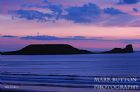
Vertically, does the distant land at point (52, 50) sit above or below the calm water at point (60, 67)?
above

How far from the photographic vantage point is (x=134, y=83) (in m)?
6.21

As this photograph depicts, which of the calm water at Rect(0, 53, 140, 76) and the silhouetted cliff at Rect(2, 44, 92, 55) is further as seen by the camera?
the calm water at Rect(0, 53, 140, 76)

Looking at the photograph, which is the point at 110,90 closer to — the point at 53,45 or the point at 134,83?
the point at 134,83

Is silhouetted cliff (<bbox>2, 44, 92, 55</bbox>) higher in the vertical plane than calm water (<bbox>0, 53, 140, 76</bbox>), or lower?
higher

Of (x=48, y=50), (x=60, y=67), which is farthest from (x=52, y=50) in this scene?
(x=60, y=67)

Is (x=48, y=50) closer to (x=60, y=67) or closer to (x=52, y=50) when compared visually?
(x=52, y=50)

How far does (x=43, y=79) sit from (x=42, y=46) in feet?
2.79

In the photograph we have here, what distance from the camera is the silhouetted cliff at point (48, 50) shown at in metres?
6.61

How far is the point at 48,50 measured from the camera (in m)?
6.84

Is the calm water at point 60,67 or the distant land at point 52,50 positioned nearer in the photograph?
the distant land at point 52,50

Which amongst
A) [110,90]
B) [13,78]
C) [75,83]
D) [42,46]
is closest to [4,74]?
[13,78]

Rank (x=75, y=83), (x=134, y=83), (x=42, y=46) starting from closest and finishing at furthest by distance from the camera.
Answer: (x=134, y=83)
(x=42, y=46)
(x=75, y=83)

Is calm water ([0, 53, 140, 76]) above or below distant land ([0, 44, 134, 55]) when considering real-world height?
below

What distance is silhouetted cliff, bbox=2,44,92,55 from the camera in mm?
6611
